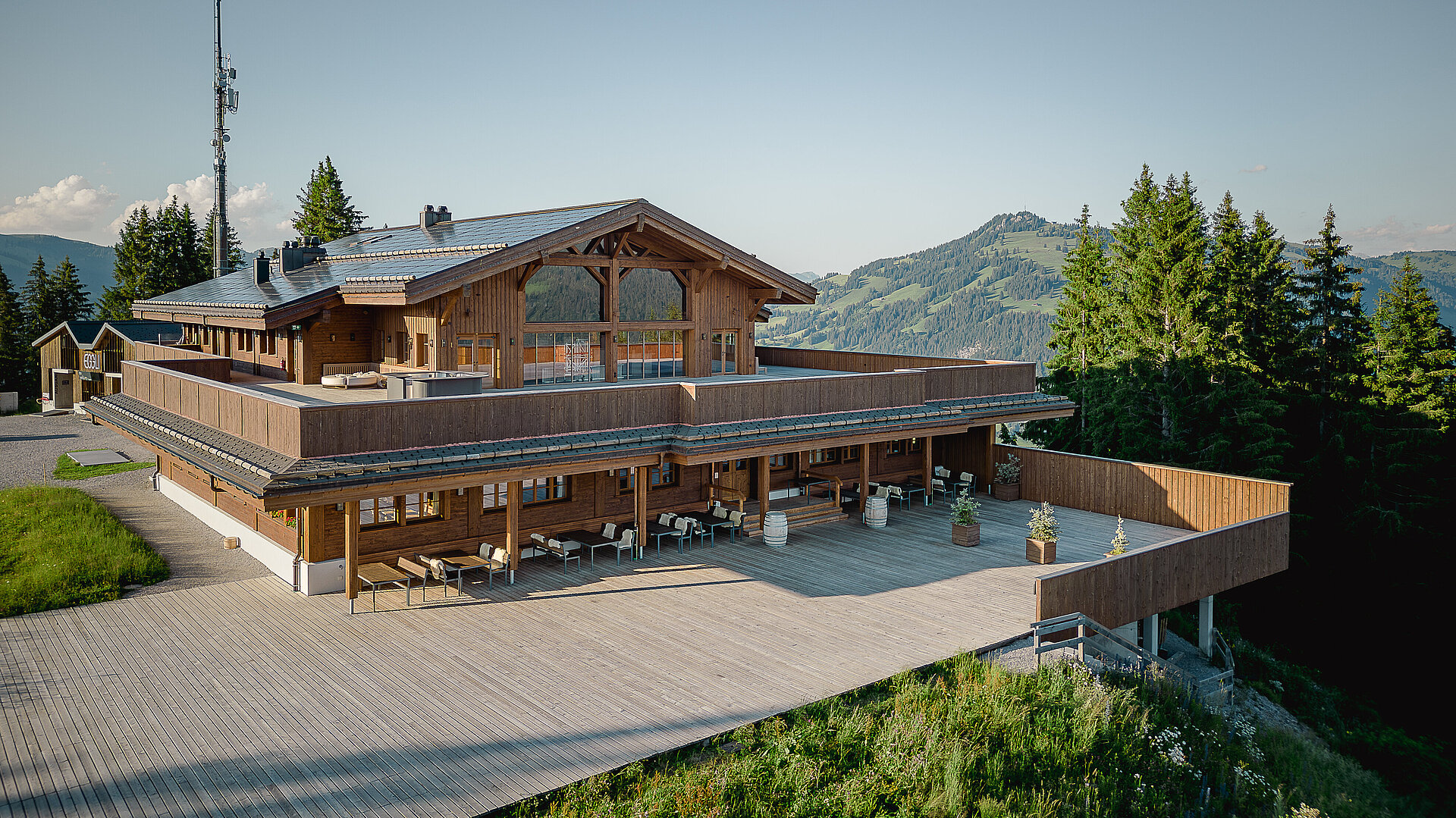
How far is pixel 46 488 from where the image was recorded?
2214 cm

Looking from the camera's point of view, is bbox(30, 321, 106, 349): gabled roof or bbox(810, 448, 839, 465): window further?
bbox(30, 321, 106, 349): gabled roof

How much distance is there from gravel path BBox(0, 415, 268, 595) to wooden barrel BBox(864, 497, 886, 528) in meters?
11.7

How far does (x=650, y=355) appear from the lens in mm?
21922

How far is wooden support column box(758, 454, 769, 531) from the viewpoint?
19203 mm

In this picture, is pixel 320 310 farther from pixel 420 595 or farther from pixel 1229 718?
pixel 1229 718

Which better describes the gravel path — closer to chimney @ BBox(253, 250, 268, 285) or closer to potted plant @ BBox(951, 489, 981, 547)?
chimney @ BBox(253, 250, 268, 285)

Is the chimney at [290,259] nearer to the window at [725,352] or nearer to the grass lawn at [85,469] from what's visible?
the grass lawn at [85,469]

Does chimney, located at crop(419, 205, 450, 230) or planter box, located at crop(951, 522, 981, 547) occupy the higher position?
chimney, located at crop(419, 205, 450, 230)

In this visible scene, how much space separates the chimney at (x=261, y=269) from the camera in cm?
2605

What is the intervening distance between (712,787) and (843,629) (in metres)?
4.70

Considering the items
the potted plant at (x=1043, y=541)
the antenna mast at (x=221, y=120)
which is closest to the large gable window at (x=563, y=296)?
the potted plant at (x=1043, y=541)

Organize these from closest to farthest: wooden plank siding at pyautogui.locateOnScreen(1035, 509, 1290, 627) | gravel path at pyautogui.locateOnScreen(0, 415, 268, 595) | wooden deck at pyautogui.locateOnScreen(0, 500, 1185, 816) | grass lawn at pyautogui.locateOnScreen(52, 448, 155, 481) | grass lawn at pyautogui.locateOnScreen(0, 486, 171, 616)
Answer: wooden deck at pyautogui.locateOnScreen(0, 500, 1185, 816) → wooden plank siding at pyautogui.locateOnScreen(1035, 509, 1290, 627) → grass lawn at pyautogui.locateOnScreen(0, 486, 171, 616) → gravel path at pyautogui.locateOnScreen(0, 415, 268, 595) → grass lawn at pyautogui.locateOnScreen(52, 448, 155, 481)

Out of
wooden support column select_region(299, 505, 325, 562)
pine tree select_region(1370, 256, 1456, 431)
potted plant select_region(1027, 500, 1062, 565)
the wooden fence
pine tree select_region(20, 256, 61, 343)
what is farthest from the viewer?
pine tree select_region(20, 256, 61, 343)

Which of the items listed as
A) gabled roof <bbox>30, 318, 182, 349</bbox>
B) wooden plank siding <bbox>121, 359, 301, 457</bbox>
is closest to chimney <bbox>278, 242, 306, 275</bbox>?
gabled roof <bbox>30, 318, 182, 349</bbox>
